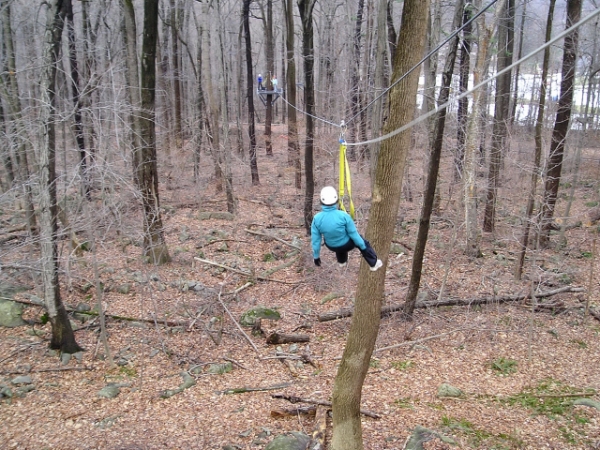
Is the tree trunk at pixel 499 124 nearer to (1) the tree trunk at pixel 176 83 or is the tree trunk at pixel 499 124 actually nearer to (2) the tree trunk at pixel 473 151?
(2) the tree trunk at pixel 473 151

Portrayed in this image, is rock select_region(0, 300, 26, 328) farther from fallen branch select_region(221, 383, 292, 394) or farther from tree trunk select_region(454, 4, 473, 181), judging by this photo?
tree trunk select_region(454, 4, 473, 181)

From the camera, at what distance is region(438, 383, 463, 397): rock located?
800 centimetres

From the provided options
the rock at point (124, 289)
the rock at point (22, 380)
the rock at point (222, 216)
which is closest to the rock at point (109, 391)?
the rock at point (22, 380)

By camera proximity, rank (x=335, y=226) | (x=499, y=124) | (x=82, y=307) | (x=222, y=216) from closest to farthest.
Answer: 1. (x=335, y=226)
2. (x=82, y=307)
3. (x=499, y=124)
4. (x=222, y=216)

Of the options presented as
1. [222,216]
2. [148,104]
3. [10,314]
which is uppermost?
[148,104]

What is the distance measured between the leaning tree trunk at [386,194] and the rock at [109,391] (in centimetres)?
459

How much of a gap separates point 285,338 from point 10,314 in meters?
5.86

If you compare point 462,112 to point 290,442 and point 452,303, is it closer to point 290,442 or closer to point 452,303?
point 452,303

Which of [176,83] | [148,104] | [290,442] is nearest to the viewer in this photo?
[290,442]

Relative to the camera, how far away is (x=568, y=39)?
14.0 meters

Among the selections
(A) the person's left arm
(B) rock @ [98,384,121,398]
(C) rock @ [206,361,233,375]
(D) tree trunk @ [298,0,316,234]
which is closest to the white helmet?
(A) the person's left arm

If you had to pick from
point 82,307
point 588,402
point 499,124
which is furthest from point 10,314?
point 499,124

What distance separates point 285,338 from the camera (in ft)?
32.3

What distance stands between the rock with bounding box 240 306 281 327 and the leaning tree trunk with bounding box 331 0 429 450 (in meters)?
5.28
